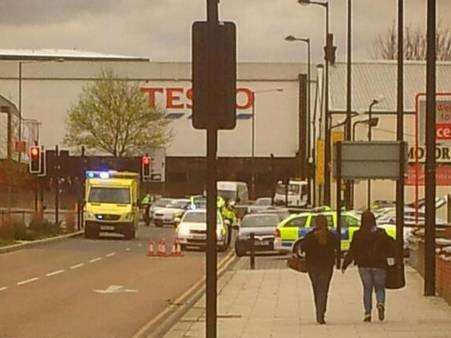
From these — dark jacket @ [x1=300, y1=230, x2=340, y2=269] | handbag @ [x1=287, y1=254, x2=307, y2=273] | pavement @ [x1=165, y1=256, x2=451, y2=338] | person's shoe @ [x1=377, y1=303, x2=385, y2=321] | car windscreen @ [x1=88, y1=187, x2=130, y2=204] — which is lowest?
pavement @ [x1=165, y1=256, x2=451, y2=338]

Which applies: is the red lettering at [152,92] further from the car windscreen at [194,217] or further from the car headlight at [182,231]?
the car headlight at [182,231]

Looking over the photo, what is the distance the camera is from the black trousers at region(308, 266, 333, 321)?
19156 millimetres

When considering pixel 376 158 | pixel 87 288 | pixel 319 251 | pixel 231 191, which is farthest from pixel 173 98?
pixel 319 251

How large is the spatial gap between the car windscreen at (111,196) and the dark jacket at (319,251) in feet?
123

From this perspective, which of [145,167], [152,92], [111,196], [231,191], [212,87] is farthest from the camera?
[152,92]

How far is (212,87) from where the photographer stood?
12.4 metres

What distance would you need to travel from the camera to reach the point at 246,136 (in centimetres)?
10644

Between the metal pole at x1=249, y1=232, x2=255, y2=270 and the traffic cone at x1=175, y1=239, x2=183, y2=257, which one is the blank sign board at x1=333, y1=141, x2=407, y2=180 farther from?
the traffic cone at x1=175, y1=239, x2=183, y2=257

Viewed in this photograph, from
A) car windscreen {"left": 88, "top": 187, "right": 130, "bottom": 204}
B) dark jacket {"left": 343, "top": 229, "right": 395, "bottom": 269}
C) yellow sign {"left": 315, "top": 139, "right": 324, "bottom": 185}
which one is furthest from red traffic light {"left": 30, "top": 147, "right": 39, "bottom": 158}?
dark jacket {"left": 343, "top": 229, "right": 395, "bottom": 269}

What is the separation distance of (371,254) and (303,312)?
9.50 feet

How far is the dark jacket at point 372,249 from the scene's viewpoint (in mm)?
19203

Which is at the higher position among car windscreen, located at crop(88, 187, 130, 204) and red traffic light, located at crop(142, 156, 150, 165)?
red traffic light, located at crop(142, 156, 150, 165)

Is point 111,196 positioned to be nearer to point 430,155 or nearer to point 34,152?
point 34,152

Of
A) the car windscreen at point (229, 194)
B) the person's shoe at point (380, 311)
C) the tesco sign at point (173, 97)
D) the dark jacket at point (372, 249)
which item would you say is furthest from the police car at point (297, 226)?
the tesco sign at point (173, 97)
